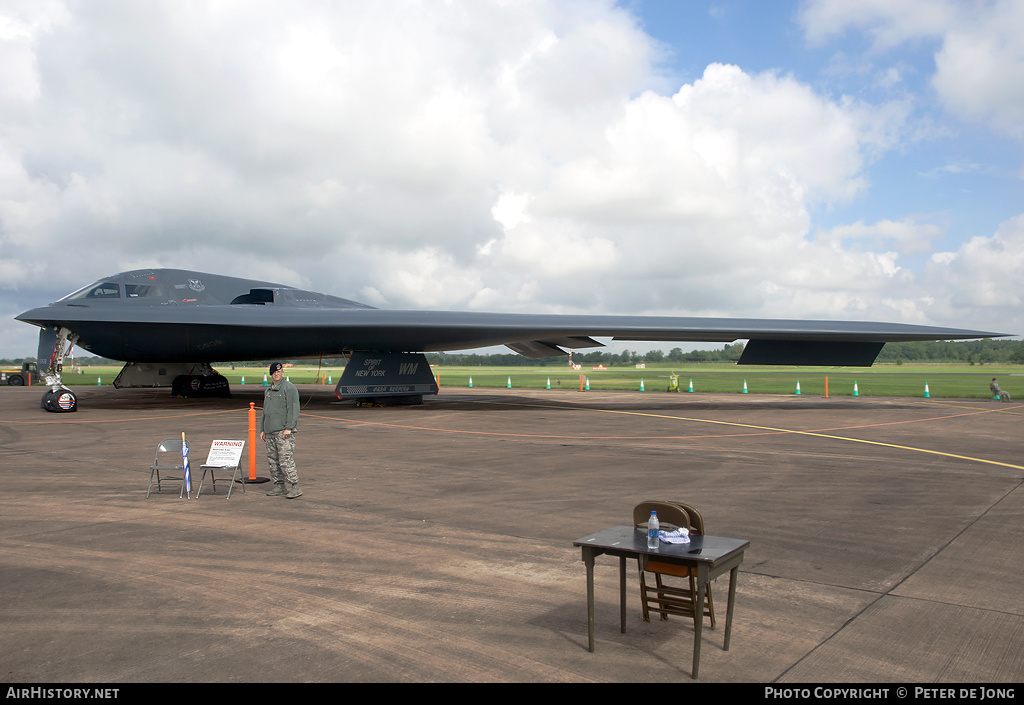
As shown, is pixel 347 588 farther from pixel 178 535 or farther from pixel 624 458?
pixel 624 458

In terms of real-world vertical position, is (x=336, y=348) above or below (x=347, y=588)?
above

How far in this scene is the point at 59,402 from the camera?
20250mm

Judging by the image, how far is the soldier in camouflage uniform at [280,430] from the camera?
859 cm

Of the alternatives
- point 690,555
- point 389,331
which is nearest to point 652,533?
point 690,555

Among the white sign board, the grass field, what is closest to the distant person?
the grass field

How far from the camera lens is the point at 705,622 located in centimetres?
454

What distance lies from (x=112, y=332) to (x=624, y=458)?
17.5 meters

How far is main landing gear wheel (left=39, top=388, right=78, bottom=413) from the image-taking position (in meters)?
20.3

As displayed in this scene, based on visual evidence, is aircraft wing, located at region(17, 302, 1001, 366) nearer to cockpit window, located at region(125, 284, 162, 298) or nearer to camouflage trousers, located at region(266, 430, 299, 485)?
cockpit window, located at region(125, 284, 162, 298)

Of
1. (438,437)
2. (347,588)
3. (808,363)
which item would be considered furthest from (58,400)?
(808,363)

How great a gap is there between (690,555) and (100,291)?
22.4 m

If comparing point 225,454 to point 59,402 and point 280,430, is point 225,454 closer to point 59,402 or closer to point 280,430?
point 280,430

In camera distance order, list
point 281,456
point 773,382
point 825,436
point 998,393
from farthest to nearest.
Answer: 1. point 773,382
2. point 998,393
3. point 825,436
4. point 281,456

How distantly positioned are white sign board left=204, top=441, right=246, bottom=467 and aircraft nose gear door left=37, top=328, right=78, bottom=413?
47.2 ft
